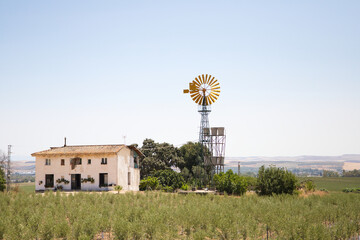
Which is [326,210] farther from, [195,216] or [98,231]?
[98,231]

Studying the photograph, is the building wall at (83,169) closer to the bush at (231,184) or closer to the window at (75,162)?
the window at (75,162)

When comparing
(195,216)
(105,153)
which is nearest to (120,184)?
(105,153)

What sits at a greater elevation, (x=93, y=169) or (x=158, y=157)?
(x=158, y=157)

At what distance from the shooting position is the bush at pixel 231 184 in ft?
124

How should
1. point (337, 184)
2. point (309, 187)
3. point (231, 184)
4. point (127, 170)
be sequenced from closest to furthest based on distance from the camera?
point (231, 184) → point (309, 187) → point (127, 170) → point (337, 184)

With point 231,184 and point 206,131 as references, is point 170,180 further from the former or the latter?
point 231,184

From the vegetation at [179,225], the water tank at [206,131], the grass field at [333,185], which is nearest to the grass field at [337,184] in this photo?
the grass field at [333,185]

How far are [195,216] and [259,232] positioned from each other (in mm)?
3524

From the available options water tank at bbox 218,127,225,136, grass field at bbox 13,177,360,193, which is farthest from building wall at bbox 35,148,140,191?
water tank at bbox 218,127,225,136

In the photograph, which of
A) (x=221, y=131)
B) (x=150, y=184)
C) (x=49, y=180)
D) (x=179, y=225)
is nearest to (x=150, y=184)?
(x=150, y=184)

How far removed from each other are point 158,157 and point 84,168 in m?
18.6

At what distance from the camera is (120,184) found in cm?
4247

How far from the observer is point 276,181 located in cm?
3456

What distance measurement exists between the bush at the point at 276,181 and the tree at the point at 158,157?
2432 cm
